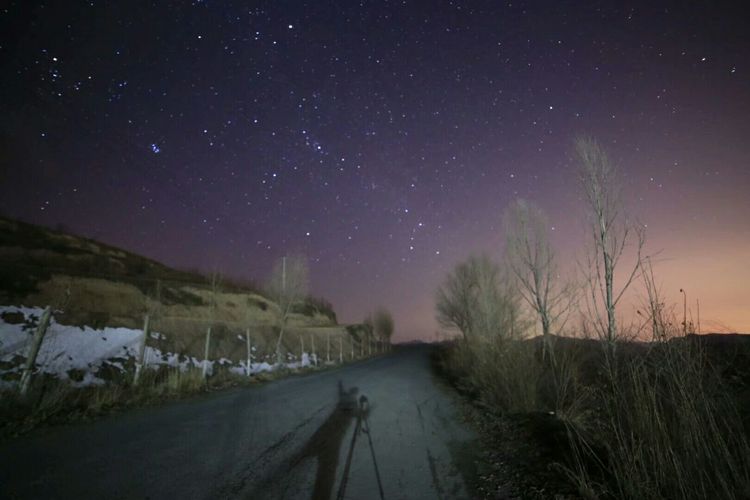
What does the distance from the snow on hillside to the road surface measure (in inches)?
240

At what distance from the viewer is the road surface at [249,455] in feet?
15.2

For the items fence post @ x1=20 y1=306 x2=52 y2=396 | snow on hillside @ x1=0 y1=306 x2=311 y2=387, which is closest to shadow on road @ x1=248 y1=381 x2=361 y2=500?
fence post @ x1=20 y1=306 x2=52 y2=396

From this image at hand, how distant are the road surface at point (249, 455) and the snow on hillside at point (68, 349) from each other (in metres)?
Answer: 6.11

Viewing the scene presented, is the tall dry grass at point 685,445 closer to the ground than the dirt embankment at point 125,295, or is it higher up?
closer to the ground

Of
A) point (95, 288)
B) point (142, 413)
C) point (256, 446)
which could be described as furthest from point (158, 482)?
point (95, 288)

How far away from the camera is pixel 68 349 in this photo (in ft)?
50.7

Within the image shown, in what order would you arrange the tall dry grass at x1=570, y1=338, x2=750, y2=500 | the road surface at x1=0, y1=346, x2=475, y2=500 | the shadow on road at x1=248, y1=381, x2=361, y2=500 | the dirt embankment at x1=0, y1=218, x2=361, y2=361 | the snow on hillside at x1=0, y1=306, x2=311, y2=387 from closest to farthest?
1. the tall dry grass at x1=570, y1=338, x2=750, y2=500
2. the road surface at x1=0, y1=346, x2=475, y2=500
3. the shadow on road at x1=248, y1=381, x2=361, y2=500
4. the snow on hillside at x1=0, y1=306, x2=311, y2=387
5. the dirt embankment at x1=0, y1=218, x2=361, y2=361

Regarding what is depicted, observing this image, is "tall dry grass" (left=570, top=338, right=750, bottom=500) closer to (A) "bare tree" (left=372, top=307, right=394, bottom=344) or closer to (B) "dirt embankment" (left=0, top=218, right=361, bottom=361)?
(B) "dirt embankment" (left=0, top=218, right=361, bottom=361)

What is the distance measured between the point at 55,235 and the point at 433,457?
38081mm

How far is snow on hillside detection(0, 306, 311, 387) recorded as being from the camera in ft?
42.4

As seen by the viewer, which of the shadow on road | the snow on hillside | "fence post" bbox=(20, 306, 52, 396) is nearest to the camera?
the shadow on road

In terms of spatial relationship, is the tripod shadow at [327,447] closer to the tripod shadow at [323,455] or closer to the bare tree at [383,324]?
the tripod shadow at [323,455]

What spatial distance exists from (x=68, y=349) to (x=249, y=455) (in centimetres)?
1483

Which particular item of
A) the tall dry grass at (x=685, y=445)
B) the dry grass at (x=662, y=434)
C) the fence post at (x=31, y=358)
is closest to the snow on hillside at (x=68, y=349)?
the fence post at (x=31, y=358)
